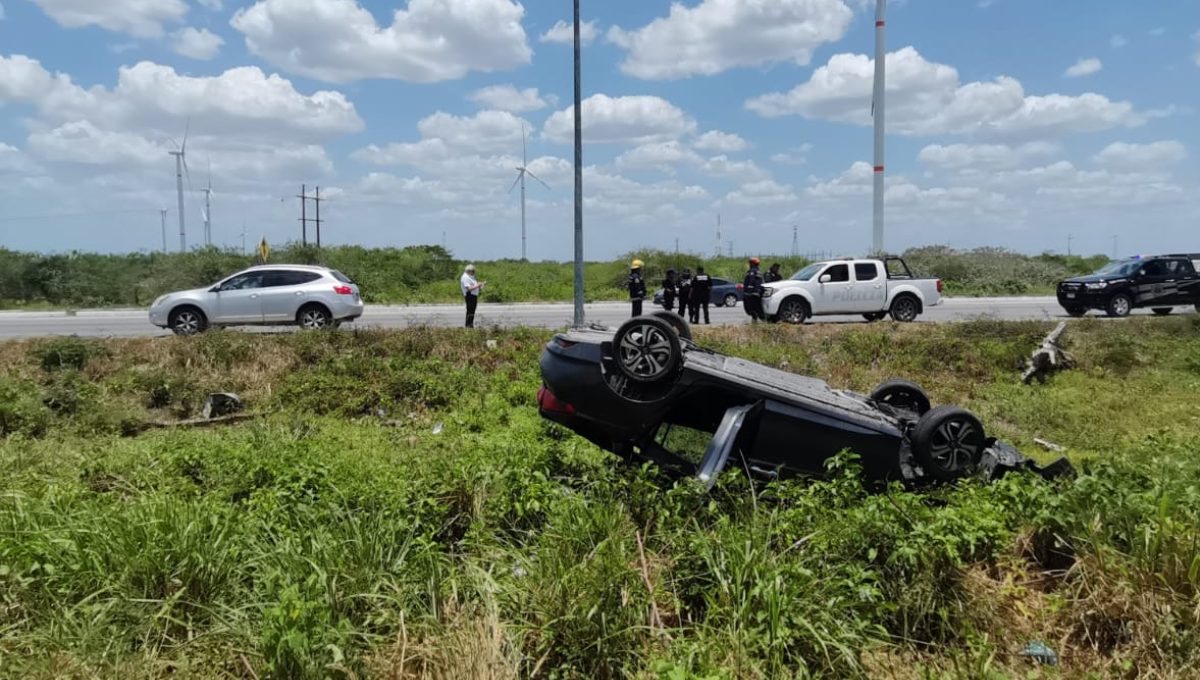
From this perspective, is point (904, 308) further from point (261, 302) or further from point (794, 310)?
point (261, 302)

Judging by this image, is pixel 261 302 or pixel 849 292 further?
pixel 849 292

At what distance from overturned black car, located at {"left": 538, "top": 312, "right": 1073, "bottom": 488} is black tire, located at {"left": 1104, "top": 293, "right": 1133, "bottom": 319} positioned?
17.5 meters

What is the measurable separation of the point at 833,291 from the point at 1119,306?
817cm

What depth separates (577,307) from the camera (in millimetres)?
15016

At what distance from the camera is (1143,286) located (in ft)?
63.9

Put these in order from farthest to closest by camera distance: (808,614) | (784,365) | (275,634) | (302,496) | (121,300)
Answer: (121,300) < (784,365) < (302,496) < (808,614) < (275,634)

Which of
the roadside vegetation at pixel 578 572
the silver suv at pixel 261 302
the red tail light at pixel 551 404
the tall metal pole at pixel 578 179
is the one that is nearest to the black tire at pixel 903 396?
the roadside vegetation at pixel 578 572

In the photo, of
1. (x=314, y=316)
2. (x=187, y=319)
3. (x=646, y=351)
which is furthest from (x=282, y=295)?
(x=646, y=351)

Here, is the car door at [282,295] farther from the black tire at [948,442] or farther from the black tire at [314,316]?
the black tire at [948,442]

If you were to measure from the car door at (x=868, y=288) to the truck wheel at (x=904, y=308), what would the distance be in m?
0.38

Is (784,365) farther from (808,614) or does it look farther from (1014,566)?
(808,614)

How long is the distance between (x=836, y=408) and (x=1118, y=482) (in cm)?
169

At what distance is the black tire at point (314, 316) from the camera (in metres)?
16.0

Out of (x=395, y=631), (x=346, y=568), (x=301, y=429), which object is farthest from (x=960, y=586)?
(x=301, y=429)
